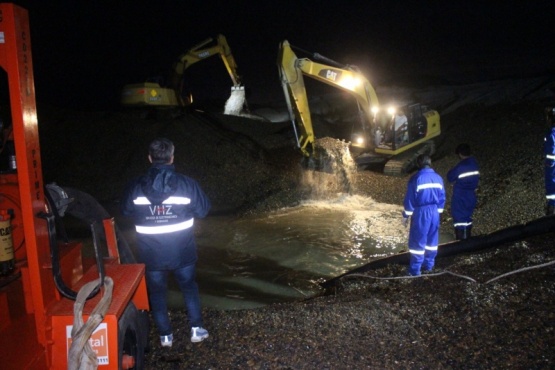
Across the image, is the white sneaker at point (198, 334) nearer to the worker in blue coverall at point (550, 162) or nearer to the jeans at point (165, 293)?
the jeans at point (165, 293)

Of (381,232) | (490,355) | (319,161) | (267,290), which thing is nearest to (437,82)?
(319,161)

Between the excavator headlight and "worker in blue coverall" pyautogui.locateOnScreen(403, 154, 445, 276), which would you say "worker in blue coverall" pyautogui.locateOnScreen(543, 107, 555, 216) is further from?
the excavator headlight

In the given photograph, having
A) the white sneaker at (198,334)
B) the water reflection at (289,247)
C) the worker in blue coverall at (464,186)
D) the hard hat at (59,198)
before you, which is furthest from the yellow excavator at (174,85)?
the hard hat at (59,198)

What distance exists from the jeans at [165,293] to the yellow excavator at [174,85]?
39.4 feet

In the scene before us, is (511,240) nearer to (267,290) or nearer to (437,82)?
(267,290)

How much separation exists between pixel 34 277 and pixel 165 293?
1.39m

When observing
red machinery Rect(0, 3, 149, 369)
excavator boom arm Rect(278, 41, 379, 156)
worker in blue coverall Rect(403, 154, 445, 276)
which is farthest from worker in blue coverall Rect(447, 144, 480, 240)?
red machinery Rect(0, 3, 149, 369)

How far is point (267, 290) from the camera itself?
6.54 m

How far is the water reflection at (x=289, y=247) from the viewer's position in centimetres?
657

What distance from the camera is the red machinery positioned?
7.62ft

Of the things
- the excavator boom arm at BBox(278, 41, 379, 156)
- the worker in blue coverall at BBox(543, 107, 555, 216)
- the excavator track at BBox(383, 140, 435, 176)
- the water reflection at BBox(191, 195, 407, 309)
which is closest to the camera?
the water reflection at BBox(191, 195, 407, 309)

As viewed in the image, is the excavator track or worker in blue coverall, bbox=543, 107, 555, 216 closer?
worker in blue coverall, bbox=543, 107, 555, 216

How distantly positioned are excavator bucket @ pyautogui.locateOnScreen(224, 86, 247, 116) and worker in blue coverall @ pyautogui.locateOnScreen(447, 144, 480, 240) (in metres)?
10.8

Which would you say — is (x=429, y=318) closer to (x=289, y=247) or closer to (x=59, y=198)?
(x=59, y=198)
